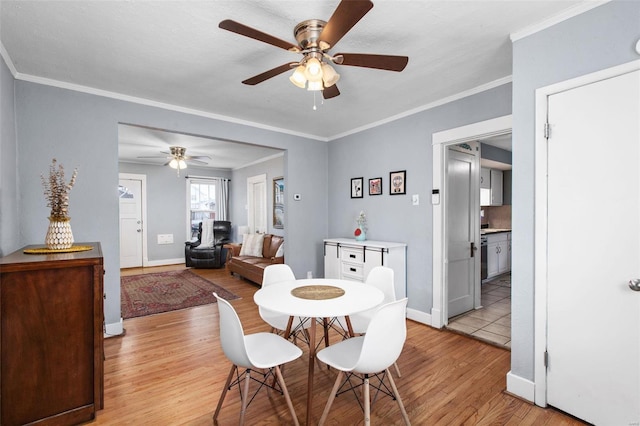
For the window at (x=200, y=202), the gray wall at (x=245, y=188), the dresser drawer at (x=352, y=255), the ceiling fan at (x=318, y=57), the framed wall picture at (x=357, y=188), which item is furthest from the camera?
the window at (x=200, y=202)

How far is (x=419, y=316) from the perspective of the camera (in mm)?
3482

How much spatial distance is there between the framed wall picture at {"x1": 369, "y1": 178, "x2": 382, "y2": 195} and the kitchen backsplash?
3.49 m

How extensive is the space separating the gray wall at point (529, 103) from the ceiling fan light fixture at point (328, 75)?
1.30 m

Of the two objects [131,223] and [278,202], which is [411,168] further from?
[131,223]

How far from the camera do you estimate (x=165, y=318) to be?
11.7 feet

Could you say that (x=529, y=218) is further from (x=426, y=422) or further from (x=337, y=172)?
(x=337, y=172)

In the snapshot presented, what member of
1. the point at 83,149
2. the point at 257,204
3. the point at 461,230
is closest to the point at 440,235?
the point at 461,230

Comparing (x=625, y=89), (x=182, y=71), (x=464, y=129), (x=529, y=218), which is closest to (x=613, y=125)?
(x=625, y=89)

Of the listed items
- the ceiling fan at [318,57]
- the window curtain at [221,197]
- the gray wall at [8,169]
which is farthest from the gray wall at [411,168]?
the window curtain at [221,197]

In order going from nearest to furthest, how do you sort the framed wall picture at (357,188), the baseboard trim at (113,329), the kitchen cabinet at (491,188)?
the baseboard trim at (113,329) → the framed wall picture at (357,188) → the kitchen cabinet at (491,188)

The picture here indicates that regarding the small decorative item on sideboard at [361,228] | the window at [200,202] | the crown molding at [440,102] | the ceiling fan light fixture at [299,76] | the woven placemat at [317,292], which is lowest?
the woven placemat at [317,292]

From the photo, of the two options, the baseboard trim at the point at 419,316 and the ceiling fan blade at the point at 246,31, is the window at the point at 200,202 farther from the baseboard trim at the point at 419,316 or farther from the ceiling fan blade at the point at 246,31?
the ceiling fan blade at the point at 246,31

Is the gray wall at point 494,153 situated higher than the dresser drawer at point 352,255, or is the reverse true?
the gray wall at point 494,153

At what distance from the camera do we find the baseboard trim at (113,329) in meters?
3.01
